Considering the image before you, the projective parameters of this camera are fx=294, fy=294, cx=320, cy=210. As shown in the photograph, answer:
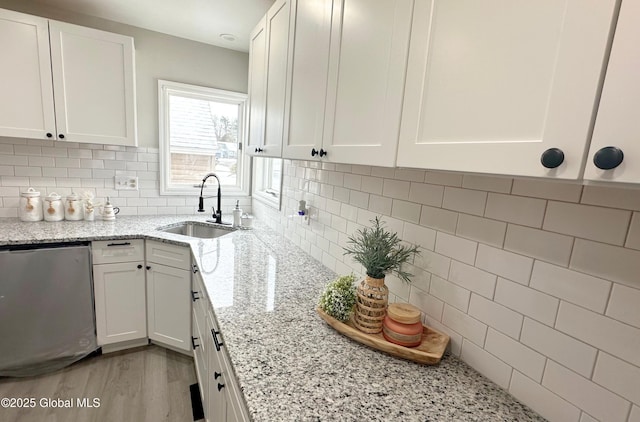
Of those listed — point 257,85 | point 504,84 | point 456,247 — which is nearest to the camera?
point 504,84

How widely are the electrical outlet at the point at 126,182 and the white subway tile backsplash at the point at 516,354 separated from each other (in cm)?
278

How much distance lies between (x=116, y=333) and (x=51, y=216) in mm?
998

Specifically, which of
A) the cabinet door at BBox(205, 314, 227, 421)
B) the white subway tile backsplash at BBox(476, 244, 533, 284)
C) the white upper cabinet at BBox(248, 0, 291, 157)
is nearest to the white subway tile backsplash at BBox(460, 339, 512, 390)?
the white subway tile backsplash at BBox(476, 244, 533, 284)

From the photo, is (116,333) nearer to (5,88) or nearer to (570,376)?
(5,88)

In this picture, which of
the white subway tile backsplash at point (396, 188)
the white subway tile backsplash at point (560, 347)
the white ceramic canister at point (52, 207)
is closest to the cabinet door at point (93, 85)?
the white ceramic canister at point (52, 207)

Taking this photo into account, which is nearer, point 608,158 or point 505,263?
point 608,158

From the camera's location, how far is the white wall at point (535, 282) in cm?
63

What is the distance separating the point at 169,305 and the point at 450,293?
6.41 ft

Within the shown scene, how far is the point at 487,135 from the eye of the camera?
0.57 meters

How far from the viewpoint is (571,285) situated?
70 cm

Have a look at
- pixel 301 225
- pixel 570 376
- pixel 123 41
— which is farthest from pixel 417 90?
pixel 123 41

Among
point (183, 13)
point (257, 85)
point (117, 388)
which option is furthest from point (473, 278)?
point (183, 13)

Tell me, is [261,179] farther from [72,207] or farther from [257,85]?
[72,207]

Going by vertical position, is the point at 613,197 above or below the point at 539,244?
above
